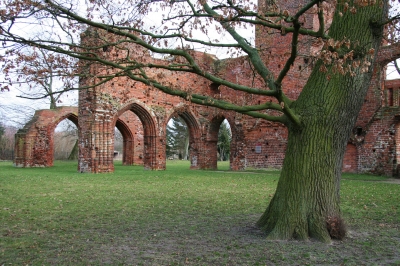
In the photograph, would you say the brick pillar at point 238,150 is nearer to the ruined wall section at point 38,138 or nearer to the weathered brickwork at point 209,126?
the weathered brickwork at point 209,126

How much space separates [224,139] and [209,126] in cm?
2205

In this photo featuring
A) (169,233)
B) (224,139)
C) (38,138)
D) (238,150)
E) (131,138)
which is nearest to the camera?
(169,233)

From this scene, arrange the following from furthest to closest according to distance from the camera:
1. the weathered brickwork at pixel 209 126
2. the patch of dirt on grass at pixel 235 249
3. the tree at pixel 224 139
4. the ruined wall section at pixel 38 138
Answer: the tree at pixel 224 139 < the ruined wall section at pixel 38 138 < the weathered brickwork at pixel 209 126 < the patch of dirt on grass at pixel 235 249

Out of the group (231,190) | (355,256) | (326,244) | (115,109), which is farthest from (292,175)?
(115,109)

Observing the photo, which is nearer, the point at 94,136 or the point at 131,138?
the point at 94,136

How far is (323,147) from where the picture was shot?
5.25 meters

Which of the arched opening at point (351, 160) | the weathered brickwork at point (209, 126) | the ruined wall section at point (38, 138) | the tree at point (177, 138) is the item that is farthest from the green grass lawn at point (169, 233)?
the tree at point (177, 138)

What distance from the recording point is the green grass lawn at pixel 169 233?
14.3ft

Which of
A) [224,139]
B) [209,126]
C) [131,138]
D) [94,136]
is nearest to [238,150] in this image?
[209,126]

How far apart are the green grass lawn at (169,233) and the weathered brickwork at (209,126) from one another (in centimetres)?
729

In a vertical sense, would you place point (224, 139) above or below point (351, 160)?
above

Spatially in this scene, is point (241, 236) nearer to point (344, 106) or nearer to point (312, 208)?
point (312, 208)

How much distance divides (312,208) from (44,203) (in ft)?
19.9

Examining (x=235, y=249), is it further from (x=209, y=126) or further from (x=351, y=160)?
(x=209, y=126)
